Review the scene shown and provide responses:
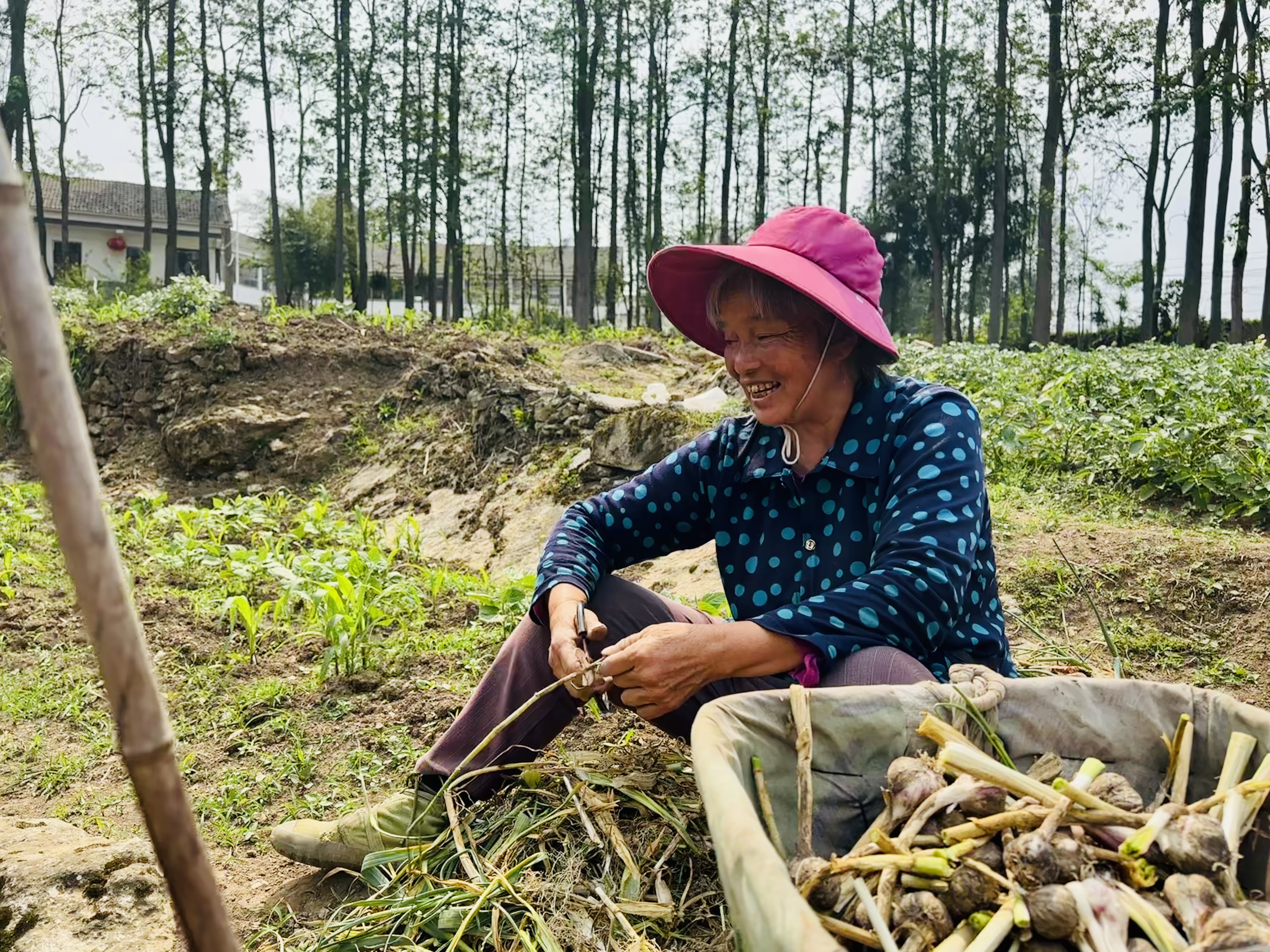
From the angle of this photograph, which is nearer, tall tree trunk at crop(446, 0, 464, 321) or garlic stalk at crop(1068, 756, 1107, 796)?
garlic stalk at crop(1068, 756, 1107, 796)

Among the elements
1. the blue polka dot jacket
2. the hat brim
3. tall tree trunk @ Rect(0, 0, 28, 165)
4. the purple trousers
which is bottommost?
the purple trousers

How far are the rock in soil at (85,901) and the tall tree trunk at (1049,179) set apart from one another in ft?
61.6

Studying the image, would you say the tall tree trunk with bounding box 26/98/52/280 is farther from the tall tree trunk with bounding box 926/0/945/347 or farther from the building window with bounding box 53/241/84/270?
the tall tree trunk with bounding box 926/0/945/347

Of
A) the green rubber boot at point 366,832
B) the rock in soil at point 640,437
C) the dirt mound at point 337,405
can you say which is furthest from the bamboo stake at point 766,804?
the dirt mound at point 337,405

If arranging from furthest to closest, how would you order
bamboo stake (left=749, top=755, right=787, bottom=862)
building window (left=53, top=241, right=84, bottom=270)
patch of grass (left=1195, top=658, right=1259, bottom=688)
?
1. building window (left=53, top=241, right=84, bottom=270)
2. patch of grass (left=1195, top=658, right=1259, bottom=688)
3. bamboo stake (left=749, top=755, right=787, bottom=862)

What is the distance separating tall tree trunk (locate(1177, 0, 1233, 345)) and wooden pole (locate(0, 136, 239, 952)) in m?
17.7

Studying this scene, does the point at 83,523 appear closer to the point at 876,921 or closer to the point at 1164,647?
the point at 876,921

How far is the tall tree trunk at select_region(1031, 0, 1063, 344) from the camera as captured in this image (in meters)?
19.2

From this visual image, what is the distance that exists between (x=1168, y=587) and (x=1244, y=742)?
2.84 m

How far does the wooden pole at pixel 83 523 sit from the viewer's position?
64 cm

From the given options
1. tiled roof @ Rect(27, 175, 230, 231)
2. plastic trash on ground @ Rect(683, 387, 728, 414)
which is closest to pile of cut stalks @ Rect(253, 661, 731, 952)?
plastic trash on ground @ Rect(683, 387, 728, 414)

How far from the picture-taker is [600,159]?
29.2 m

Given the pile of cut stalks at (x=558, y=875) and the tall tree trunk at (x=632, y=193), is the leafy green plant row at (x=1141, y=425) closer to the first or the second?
the pile of cut stalks at (x=558, y=875)

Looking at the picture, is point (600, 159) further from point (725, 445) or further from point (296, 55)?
point (725, 445)
